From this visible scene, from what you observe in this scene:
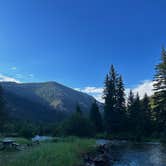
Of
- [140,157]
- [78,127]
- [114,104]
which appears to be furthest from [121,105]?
[140,157]

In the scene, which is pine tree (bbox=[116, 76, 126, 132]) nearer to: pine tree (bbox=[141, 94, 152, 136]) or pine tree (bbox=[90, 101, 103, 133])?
pine tree (bbox=[141, 94, 152, 136])

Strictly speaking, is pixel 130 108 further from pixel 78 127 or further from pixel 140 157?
pixel 140 157

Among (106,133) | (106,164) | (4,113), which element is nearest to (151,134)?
(106,133)

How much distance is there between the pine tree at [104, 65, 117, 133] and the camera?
161 feet

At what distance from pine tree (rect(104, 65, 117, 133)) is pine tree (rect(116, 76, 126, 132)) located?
2.48 feet

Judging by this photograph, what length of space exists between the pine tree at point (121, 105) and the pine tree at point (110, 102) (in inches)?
29.7

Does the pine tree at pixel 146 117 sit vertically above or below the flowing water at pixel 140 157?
above

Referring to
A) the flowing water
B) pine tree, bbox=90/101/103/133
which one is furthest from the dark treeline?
the flowing water

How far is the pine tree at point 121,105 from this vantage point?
49000 millimetres

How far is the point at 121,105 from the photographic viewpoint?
5116cm

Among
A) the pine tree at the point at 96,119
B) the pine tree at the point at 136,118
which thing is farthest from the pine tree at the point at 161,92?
the pine tree at the point at 96,119

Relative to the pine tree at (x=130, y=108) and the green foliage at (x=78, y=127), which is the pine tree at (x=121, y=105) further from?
the green foliage at (x=78, y=127)

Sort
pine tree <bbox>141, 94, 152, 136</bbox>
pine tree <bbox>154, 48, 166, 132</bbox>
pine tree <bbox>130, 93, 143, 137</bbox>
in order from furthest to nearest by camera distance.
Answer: pine tree <bbox>141, 94, 152, 136</bbox>
pine tree <bbox>130, 93, 143, 137</bbox>
pine tree <bbox>154, 48, 166, 132</bbox>

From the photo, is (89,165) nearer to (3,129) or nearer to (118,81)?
(118,81)
